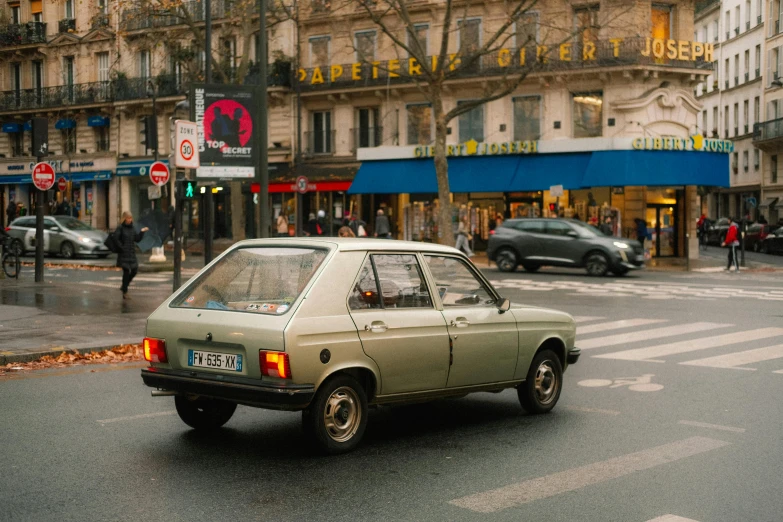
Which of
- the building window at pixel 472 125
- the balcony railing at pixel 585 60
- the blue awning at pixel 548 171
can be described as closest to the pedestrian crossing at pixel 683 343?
the balcony railing at pixel 585 60

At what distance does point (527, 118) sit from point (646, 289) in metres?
18.6

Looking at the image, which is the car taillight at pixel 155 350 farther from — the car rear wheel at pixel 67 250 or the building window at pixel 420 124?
the building window at pixel 420 124

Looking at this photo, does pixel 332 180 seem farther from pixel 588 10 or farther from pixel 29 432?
pixel 29 432

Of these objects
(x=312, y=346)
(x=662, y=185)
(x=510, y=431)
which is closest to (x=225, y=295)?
(x=312, y=346)

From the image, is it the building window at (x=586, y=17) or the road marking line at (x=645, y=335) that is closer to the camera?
the road marking line at (x=645, y=335)

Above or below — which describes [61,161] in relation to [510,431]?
above

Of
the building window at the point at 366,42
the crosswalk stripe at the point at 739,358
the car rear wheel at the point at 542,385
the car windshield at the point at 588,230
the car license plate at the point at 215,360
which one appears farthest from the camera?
the building window at the point at 366,42

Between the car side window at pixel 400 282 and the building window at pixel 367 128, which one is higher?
the building window at pixel 367 128

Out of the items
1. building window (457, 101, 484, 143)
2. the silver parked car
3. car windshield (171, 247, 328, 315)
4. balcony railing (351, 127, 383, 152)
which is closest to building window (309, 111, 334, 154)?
balcony railing (351, 127, 383, 152)

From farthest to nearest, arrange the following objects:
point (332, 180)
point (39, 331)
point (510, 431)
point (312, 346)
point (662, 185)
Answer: point (332, 180), point (662, 185), point (39, 331), point (510, 431), point (312, 346)

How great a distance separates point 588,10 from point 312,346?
35.6 metres

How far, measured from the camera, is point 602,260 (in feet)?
97.0

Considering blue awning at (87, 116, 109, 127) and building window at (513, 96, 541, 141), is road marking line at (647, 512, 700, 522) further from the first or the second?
blue awning at (87, 116, 109, 127)

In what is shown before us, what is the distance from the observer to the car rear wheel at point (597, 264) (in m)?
29.5
